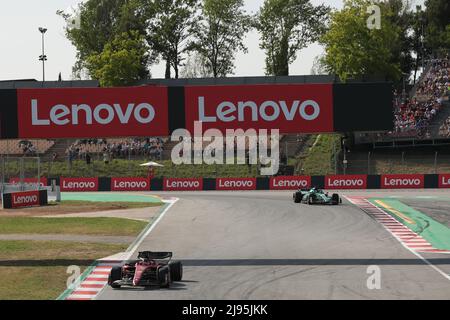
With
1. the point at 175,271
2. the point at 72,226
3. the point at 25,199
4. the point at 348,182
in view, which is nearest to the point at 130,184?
the point at 25,199

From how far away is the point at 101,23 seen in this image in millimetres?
100000

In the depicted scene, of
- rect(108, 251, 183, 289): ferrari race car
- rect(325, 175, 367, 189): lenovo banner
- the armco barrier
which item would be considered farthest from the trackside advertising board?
rect(108, 251, 183, 289): ferrari race car

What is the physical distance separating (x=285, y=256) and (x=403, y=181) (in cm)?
3158

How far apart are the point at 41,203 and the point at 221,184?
14839 mm

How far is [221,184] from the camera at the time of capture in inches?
2199

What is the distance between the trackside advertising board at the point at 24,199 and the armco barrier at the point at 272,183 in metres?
8.86

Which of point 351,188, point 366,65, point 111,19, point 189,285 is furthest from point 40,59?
point 189,285

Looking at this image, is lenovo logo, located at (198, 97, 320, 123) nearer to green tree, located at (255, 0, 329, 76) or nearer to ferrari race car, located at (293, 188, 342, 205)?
ferrari race car, located at (293, 188, 342, 205)

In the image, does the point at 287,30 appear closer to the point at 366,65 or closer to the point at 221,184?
the point at 366,65

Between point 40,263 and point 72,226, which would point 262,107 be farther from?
point 72,226

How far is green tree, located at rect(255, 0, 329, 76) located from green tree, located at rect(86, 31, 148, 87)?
14.5m

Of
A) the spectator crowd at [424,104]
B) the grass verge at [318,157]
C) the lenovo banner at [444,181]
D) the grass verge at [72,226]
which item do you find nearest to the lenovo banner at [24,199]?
the grass verge at [72,226]
